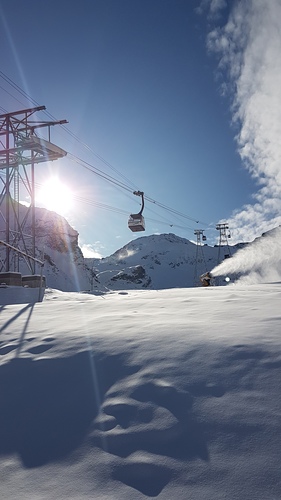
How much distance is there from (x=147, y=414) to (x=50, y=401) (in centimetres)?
92

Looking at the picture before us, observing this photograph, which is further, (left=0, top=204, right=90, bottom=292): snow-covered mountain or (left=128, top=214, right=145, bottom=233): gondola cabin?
(left=0, top=204, right=90, bottom=292): snow-covered mountain

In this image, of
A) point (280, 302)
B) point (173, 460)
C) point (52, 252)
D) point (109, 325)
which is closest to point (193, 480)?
point (173, 460)

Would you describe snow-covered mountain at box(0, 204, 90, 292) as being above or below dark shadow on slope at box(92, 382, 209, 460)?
above

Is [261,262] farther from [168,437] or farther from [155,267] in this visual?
[155,267]

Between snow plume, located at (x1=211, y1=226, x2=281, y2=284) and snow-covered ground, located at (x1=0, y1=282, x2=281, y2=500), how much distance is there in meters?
13.9

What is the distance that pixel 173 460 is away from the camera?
201 centimetres

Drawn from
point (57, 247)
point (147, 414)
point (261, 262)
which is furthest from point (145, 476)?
point (57, 247)

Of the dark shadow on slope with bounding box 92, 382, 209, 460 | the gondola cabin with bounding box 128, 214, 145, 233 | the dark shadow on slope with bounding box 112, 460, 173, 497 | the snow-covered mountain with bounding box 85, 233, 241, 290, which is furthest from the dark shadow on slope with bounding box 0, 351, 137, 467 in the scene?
the snow-covered mountain with bounding box 85, 233, 241, 290

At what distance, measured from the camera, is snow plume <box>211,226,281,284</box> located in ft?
56.6

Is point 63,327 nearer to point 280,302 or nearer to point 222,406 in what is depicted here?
point 222,406

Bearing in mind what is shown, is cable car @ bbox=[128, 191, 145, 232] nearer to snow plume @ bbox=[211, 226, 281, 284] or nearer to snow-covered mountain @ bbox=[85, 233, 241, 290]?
snow plume @ bbox=[211, 226, 281, 284]

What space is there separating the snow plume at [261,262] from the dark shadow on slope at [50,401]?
14153 millimetres

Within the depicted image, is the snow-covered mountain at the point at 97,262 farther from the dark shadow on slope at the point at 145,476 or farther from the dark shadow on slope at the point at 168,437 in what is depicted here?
the dark shadow on slope at the point at 145,476

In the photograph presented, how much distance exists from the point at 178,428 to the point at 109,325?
2.51m
